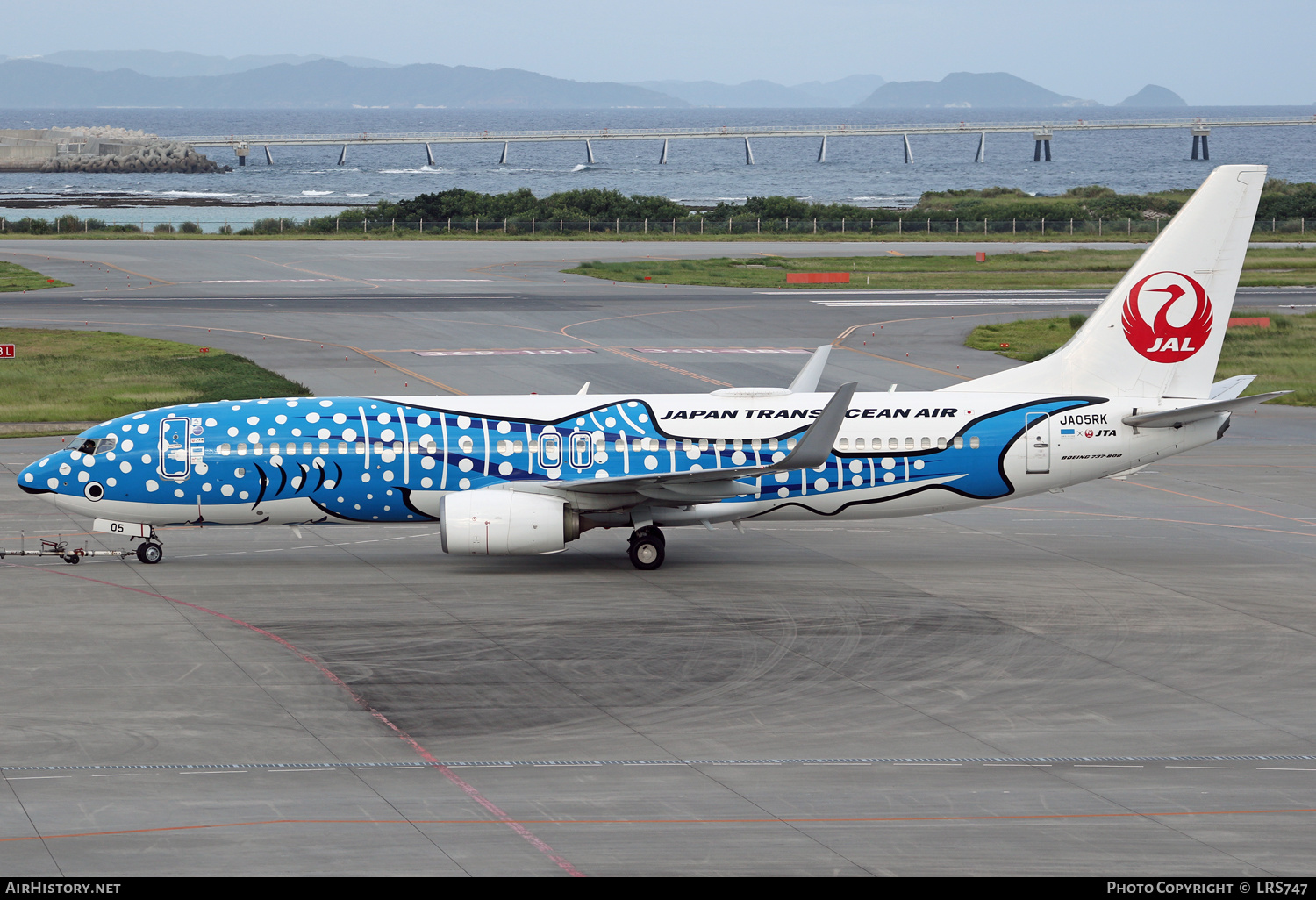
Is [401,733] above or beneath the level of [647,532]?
beneath

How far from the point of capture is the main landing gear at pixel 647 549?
113ft

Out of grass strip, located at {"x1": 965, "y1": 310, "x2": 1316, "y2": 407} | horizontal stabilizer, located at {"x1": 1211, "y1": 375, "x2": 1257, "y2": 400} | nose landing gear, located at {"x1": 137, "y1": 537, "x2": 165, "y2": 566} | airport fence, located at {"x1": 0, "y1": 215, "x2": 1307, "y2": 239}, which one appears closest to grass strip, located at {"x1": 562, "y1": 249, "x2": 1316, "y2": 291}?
grass strip, located at {"x1": 965, "y1": 310, "x2": 1316, "y2": 407}

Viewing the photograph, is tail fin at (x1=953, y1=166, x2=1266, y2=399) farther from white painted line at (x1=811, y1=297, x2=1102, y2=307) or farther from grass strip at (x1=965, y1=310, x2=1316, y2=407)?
white painted line at (x1=811, y1=297, x2=1102, y2=307)

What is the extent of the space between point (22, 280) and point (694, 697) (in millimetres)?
81839

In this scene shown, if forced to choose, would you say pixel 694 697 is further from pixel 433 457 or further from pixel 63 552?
pixel 63 552

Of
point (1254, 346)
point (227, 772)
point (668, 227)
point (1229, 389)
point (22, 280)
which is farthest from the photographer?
point (668, 227)

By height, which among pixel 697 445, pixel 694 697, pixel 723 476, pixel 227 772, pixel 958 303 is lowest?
pixel 694 697

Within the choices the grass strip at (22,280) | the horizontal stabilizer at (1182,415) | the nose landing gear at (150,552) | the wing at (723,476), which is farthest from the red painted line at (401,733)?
the grass strip at (22,280)

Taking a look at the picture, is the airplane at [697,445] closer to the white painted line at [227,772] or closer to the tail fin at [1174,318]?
the tail fin at [1174,318]

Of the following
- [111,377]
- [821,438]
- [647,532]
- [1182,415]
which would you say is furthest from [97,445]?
[111,377]

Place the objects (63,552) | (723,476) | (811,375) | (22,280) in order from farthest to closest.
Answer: (22,280), (811,375), (63,552), (723,476)

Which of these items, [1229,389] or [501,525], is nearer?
[501,525]

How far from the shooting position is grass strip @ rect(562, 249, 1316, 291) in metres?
97.6

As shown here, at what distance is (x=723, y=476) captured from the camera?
33312 mm
